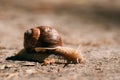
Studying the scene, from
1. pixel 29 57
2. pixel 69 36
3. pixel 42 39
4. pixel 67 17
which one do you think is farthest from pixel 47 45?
pixel 67 17

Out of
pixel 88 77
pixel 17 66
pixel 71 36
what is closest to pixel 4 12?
pixel 71 36

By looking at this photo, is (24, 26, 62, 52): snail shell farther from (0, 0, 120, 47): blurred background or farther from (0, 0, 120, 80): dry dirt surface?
(0, 0, 120, 47): blurred background

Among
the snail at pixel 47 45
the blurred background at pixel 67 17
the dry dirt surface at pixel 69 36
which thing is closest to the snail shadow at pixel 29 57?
the snail at pixel 47 45

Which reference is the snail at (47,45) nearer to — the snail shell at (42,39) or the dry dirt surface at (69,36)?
the snail shell at (42,39)

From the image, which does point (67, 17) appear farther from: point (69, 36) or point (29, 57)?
point (29, 57)

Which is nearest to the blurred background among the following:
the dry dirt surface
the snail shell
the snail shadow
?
the dry dirt surface

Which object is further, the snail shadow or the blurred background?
the blurred background
